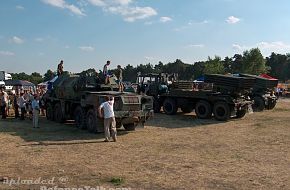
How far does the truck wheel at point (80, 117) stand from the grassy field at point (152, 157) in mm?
356

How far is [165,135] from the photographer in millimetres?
15219

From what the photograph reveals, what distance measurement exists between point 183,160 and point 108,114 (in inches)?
159

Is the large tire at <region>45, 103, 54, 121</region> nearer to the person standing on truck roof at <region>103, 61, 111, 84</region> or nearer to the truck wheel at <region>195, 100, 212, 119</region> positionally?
the person standing on truck roof at <region>103, 61, 111, 84</region>

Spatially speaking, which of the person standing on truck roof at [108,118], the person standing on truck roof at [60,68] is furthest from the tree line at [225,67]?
the person standing on truck roof at [108,118]

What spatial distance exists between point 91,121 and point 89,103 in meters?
0.66

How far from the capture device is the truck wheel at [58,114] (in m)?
18.9

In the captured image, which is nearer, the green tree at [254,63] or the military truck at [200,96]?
the military truck at [200,96]

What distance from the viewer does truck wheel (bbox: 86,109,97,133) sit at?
603 inches

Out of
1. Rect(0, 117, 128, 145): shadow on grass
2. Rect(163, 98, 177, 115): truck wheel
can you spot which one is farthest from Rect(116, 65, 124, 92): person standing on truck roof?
Rect(163, 98, 177, 115): truck wheel

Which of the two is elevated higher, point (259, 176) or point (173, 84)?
point (173, 84)

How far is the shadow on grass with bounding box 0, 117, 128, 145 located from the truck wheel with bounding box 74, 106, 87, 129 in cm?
21

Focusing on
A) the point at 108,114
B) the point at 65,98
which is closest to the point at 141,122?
the point at 108,114

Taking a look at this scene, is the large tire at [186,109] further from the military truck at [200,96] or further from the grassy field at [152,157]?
the grassy field at [152,157]

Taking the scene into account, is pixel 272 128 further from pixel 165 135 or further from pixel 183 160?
pixel 183 160
